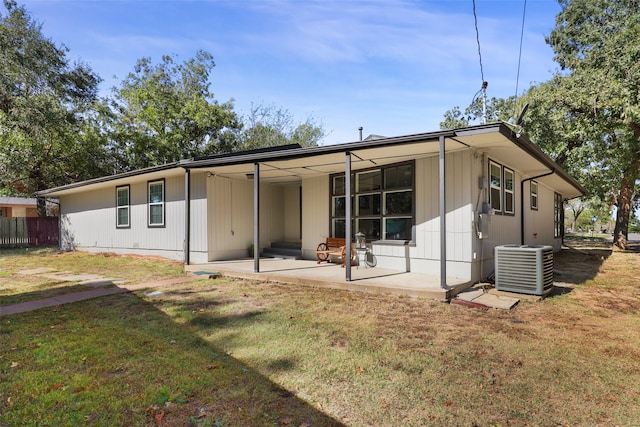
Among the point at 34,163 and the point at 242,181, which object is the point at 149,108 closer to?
the point at 34,163

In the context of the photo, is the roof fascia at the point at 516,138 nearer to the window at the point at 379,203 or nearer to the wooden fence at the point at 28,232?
the window at the point at 379,203

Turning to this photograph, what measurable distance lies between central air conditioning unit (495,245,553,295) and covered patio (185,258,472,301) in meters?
0.61

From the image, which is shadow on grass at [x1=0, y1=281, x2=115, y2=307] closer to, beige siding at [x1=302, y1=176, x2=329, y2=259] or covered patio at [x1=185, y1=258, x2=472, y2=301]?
covered patio at [x1=185, y1=258, x2=472, y2=301]

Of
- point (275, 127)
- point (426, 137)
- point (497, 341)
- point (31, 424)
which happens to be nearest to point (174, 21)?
point (426, 137)

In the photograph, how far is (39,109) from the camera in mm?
15211

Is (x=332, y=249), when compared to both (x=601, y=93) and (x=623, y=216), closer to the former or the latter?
(x=601, y=93)

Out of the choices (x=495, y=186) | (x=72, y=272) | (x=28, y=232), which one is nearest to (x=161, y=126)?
(x=28, y=232)

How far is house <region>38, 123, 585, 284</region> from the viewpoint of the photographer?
6125 mm

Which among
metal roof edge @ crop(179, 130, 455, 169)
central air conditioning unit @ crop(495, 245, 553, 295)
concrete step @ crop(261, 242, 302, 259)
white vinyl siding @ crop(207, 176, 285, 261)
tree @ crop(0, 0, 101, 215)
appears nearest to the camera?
metal roof edge @ crop(179, 130, 455, 169)

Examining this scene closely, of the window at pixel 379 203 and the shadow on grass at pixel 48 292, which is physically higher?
the window at pixel 379 203

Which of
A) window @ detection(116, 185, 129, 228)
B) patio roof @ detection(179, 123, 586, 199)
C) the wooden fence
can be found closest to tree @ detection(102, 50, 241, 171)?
the wooden fence

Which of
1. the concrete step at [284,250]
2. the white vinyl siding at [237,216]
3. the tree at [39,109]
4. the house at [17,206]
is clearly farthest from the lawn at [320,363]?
the house at [17,206]

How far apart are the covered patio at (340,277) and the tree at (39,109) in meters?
12.9

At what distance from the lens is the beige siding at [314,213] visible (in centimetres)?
900
